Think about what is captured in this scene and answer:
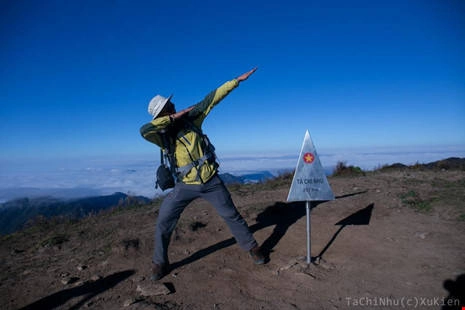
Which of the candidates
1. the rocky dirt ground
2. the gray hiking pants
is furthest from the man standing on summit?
the rocky dirt ground

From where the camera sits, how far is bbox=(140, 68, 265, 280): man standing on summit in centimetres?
391

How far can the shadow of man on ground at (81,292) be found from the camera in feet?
11.5

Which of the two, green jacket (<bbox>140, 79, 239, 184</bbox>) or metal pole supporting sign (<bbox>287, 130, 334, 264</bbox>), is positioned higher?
green jacket (<bbox>140, 79, 239, 184</bbox>)

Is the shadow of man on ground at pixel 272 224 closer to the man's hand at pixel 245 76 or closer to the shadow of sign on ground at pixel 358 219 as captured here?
the shadow of sign on ground at pixel 358 219

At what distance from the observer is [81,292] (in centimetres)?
376

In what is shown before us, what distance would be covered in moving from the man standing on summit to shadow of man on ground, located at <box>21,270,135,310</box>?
23.8 inches

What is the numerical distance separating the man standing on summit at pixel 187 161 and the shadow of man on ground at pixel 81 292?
0.61m

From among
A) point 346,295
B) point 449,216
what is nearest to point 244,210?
point 346,295

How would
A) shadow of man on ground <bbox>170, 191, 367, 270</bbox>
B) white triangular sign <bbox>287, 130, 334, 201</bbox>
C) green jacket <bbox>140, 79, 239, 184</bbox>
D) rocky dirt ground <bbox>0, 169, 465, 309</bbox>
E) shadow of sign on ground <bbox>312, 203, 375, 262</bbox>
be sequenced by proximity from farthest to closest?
Answer: shadow of sign on ground <bbox>312, 203, 375, 262</bbox> → shadow of man on ground <bbox>170, 191, 367, 270</bbox> → white triangular sign <bbox>287, 130, 334, 201</bbox> → green jacket <bbox>140, 79, 239, 184</bbox> → rocky dirt ground <bbox>0, 169, 465, 309</bbox>

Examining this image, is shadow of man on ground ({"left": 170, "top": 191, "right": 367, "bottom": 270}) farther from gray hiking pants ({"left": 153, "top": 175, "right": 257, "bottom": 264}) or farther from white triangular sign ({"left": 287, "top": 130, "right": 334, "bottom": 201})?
white triangular sign ({"left": 287, "top": 130, "right": 334, "bottom": 201})

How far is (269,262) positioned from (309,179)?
147 centimetres

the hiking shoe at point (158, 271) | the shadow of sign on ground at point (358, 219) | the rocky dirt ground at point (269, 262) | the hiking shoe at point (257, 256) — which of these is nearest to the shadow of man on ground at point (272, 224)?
the rocky dirt ground at point (269, 262)

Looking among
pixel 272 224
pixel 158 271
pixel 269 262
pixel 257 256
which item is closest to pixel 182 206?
pixel 158 271

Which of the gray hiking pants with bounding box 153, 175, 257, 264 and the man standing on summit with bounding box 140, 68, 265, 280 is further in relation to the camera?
the gray hiking pants with bounding box 153, 175, 257, 264
